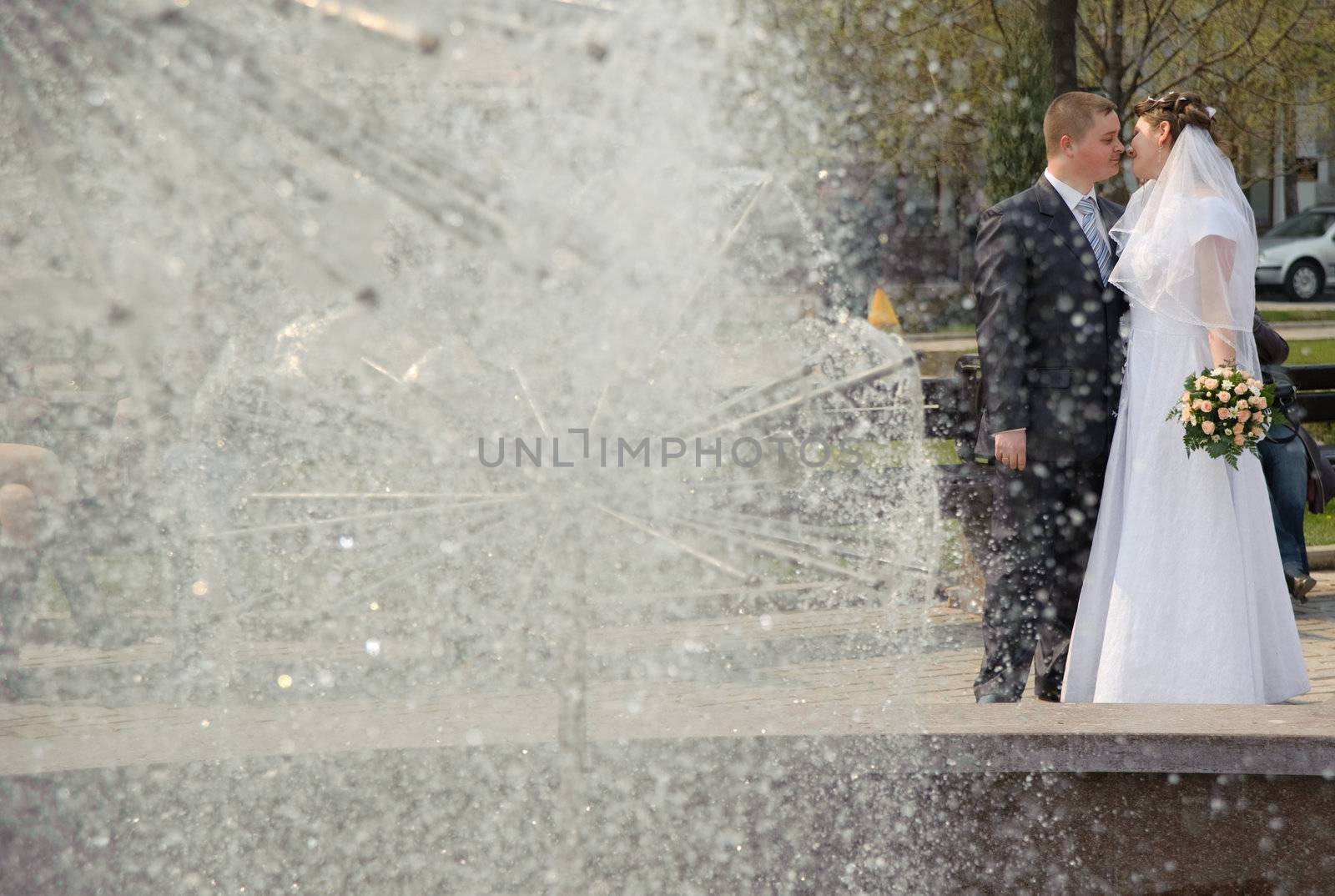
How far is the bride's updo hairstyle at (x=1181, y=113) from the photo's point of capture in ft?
15.7

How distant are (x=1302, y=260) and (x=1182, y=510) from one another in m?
21.9

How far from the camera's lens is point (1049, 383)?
470cm

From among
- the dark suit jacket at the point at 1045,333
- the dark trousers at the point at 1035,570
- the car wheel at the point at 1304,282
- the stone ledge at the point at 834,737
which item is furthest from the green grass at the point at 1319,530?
the car wheel at the point at 1304,282

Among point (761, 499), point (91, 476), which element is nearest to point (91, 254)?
point (761, 499)

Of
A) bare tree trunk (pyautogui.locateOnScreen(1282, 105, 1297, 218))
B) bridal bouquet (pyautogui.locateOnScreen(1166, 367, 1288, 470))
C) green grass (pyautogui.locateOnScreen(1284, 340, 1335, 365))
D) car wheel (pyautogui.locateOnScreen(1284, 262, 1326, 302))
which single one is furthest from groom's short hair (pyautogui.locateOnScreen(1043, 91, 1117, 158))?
car wheel (pyautogui.locateOnScreen(1284, 262, 1326, 302))

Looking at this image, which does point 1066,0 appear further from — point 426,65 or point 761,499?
point 426,65

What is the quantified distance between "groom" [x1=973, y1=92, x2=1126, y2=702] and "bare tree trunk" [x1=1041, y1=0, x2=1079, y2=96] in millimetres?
7087

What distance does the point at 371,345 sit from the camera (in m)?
3.16

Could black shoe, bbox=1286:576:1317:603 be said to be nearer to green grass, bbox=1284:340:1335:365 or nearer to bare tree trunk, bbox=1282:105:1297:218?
green grass, bbox=1284:340:1335:365

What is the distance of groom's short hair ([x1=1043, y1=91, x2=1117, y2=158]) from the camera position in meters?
4.71

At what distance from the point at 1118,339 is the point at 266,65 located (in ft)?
11.7

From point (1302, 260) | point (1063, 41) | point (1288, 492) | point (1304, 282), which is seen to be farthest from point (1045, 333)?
point (1304, 282)

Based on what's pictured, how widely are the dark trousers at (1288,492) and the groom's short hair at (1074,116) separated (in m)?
1.84

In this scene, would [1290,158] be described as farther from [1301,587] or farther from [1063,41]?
[1301,587]
